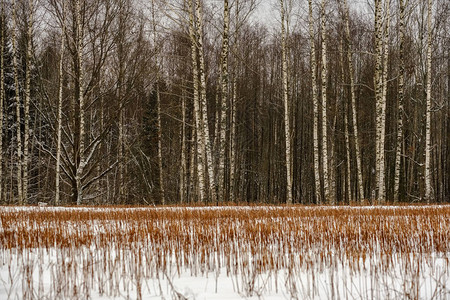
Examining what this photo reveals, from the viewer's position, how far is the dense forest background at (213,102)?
1223 cm

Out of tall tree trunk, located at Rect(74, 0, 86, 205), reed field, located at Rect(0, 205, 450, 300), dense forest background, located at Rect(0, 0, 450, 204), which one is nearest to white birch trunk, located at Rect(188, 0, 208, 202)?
dense forest background, located at Rect(0, 0, 450, 204)

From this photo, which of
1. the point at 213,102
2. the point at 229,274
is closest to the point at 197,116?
the point at 229,274

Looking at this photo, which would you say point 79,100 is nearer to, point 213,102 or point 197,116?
point 197,116

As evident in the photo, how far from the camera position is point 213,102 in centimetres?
2730

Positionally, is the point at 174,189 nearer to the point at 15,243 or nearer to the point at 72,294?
the point at 15,243

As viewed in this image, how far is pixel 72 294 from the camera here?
8.18 ft

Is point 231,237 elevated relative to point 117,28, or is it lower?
lower

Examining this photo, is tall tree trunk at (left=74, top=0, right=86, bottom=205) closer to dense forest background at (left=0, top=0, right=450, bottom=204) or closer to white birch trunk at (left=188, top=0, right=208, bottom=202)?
dense forest background at (left=0, top=0, right=450, bottom=204)

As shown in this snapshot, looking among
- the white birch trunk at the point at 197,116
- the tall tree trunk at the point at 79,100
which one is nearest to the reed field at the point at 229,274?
the white birch trunk at the point at 197,116

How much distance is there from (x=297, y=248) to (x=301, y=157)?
24396 mm

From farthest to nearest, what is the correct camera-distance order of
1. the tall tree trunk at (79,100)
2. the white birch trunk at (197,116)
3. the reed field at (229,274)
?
the white birch trunk at (197,116)
the tall tree trunk at (79,100)
the reed field at (229,274)

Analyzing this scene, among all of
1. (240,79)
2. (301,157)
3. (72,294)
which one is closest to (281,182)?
(301,157)

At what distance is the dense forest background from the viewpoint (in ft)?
40.1

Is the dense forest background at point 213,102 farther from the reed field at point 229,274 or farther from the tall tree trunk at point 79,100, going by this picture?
the reed field at point 229,274
